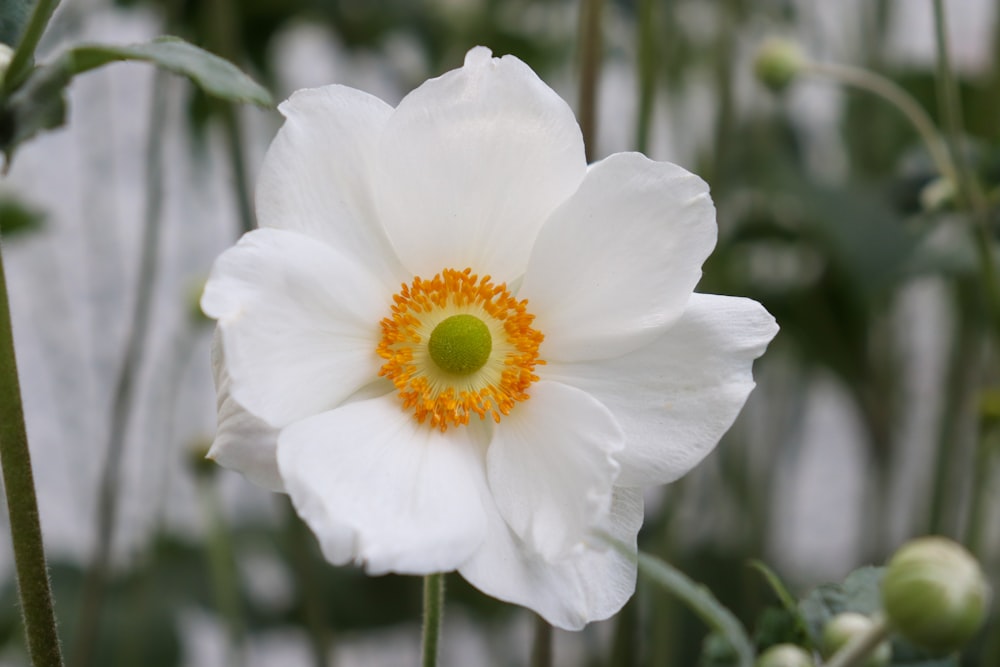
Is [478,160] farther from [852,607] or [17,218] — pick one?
[17,218]

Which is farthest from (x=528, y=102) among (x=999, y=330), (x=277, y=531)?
(x=277, y=531)

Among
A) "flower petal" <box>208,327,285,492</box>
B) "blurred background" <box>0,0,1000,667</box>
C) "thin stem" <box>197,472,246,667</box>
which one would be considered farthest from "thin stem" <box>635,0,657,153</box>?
"thin stem" <box>197,472,246,667</box>

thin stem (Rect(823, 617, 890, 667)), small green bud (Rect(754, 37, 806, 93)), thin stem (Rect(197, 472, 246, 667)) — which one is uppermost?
small green bud (Rect(754, 37, 806, 93))

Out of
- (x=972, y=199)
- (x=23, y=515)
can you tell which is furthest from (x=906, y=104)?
(x=23, y=515)

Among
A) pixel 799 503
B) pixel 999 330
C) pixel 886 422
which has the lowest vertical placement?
pixel 799 503

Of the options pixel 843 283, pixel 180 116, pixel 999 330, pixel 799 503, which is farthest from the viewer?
pixel 799 503

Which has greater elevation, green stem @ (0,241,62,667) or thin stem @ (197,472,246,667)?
green stem @ (0,241,62,667)

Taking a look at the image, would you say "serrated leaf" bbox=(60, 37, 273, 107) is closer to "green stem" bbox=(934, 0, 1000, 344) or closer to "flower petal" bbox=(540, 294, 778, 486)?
"flower petal" bbox=(540, 294, 778, 486)

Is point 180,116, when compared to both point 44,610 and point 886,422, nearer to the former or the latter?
point 886,422
